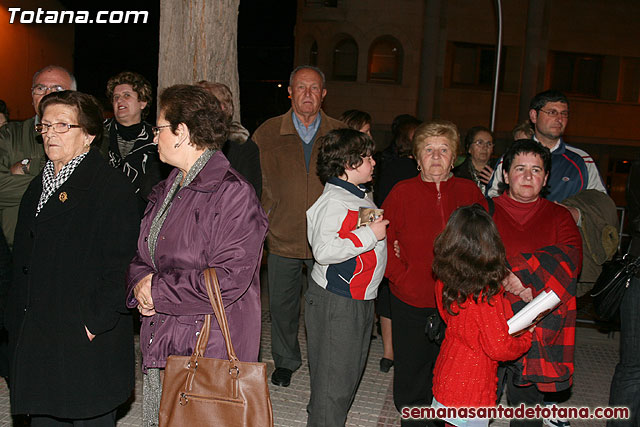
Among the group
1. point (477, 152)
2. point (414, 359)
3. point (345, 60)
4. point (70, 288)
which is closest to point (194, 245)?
point (70, 288)

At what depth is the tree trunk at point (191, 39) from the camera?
5734mm

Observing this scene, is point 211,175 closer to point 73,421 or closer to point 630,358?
point 73,421

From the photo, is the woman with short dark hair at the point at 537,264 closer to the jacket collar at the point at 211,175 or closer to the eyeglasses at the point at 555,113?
the eyeglasses at the point at 555,113

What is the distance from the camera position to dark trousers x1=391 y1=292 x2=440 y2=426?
416cm

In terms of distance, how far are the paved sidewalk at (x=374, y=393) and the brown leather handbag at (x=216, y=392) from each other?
2119 millimetres

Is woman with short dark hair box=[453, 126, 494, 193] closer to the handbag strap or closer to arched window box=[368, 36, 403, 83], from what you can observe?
the handbag strap

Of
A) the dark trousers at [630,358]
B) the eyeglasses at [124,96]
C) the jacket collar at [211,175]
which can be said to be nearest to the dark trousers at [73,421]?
the jacket collar at [211,175]

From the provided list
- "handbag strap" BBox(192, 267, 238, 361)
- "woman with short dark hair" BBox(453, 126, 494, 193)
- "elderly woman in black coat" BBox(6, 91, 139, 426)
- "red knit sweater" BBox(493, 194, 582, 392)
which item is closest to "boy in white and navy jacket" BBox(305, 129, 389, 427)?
"red knit sweater" BBox(493, 194, 582, 392)

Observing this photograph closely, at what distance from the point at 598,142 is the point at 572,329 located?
75.3 ft

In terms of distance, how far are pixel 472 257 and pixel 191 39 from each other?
3791 millimetres

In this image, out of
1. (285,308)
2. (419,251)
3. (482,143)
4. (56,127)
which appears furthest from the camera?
(482,143)

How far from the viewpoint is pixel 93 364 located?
3143mm

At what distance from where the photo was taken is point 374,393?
5.19 m

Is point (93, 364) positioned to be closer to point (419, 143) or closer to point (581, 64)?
point (419, 143)
